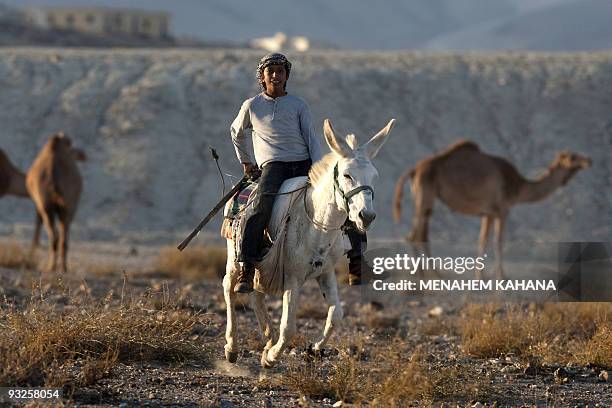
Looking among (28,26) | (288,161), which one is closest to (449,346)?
(288,161)

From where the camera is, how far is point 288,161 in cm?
909

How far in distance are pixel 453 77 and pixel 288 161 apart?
27.9 m

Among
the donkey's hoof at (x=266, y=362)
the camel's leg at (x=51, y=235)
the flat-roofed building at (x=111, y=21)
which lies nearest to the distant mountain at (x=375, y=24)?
the flat-roofed building at (x=111, y=21)

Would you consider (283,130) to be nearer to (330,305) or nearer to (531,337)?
(330,305)

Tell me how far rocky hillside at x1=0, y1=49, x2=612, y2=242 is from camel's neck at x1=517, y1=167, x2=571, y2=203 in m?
5.68

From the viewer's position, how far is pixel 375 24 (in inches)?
5812

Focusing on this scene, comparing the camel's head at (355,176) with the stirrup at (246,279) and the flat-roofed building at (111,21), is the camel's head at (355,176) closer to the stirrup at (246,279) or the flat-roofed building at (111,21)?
the stirrup at (246,279)

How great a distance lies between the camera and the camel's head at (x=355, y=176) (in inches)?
310

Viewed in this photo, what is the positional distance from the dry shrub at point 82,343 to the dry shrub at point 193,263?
25.7ft

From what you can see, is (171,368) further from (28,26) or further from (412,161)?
(28,26)

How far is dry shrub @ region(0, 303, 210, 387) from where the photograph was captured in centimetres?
785

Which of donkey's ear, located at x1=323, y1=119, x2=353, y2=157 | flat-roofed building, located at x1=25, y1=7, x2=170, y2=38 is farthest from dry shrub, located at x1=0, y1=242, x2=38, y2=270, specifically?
flat-roofed building, located at x1=25, y1=7, x2=170, y2=38

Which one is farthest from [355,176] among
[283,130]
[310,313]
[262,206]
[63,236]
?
[63,236]

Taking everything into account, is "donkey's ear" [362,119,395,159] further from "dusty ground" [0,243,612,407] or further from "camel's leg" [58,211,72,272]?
"camel's leg" [58,211,72,272]
